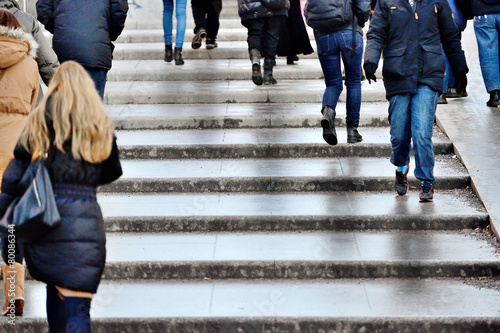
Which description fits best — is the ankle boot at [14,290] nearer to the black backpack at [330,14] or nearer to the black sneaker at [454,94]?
the black backpack at [330,14]

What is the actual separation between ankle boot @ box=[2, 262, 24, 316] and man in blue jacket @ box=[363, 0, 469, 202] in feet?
10.0

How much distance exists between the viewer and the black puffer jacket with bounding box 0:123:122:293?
4219mm

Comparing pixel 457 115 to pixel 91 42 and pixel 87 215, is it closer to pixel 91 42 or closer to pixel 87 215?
pixel 91 42

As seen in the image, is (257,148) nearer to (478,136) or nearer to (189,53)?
(478,136)

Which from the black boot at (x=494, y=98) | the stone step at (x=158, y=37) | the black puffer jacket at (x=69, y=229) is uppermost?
the black puffer jacket at (x=69, y=229)

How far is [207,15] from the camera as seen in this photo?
36.1ft

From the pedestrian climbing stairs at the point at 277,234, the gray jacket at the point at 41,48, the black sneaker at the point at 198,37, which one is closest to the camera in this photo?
the pedestrian climbing stairs at the point at 277,234

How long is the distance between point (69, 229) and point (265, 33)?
5.66 metres

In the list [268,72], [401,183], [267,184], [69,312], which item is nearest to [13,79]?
[69,312]

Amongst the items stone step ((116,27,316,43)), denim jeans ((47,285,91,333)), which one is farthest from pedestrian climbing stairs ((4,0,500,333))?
stone step ((116,27,316,43))

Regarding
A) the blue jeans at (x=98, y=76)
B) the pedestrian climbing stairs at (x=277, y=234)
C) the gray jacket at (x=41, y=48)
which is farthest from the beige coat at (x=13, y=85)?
the blue jeans at (x=98, y=76)

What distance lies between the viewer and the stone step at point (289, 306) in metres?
5.23

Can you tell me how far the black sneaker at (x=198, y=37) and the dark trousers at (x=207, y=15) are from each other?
5 centimetres

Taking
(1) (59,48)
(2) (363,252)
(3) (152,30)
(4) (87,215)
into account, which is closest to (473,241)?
(2) (363,252)
